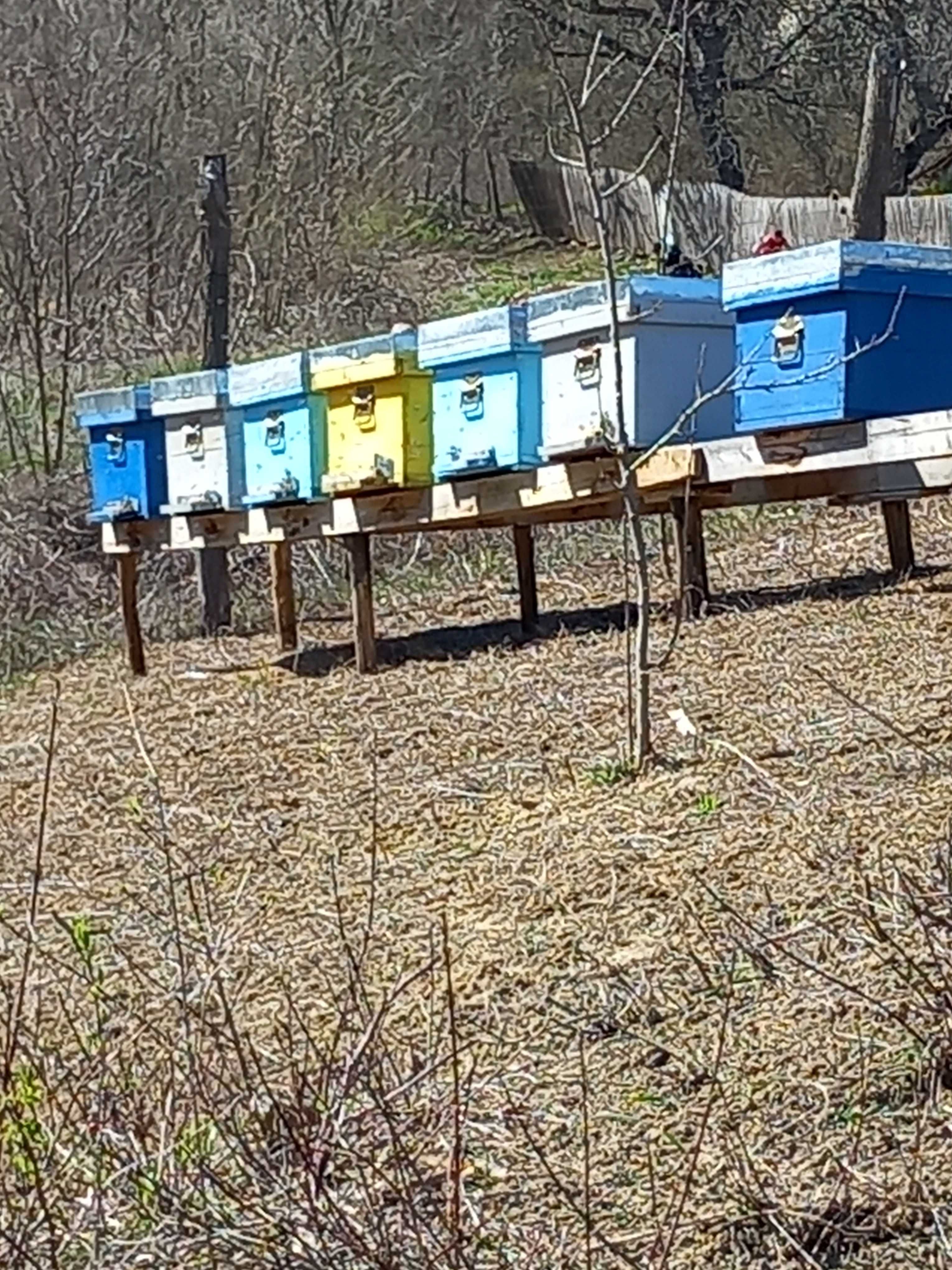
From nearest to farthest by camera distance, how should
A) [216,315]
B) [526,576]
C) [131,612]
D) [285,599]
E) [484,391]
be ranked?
[484,391] → [526,576] → [285,599] → [131,612] → [216,315]

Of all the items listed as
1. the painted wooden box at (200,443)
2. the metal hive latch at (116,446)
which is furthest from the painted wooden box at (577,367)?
the metal hive latch at (116,446)

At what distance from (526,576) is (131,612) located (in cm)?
232

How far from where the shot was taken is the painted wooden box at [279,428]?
332 inches

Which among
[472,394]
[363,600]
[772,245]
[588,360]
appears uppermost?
[772,245]

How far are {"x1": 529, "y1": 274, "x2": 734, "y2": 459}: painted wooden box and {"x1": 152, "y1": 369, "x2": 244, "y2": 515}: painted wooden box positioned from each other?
1.91m

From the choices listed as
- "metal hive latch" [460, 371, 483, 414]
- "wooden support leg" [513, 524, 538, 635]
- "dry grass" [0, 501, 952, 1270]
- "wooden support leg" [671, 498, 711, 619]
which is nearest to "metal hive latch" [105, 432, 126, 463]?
"dry grass" [0, 501, 952, 1270]

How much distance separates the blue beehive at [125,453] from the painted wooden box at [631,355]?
2.53 m

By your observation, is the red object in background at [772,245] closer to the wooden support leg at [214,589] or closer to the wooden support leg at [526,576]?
the wooden support leg at [526,576]

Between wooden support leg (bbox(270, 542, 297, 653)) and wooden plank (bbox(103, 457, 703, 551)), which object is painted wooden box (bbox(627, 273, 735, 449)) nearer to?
wooden plank (bbox(103, 457, 703, 551))

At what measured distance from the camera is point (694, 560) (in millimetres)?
8477

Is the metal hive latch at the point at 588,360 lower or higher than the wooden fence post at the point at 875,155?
lower

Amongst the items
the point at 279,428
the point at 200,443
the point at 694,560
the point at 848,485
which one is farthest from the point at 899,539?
the point at 200,443

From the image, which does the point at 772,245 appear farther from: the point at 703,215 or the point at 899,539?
the point at 703,215

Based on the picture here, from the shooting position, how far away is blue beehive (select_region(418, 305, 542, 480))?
25.1ft
